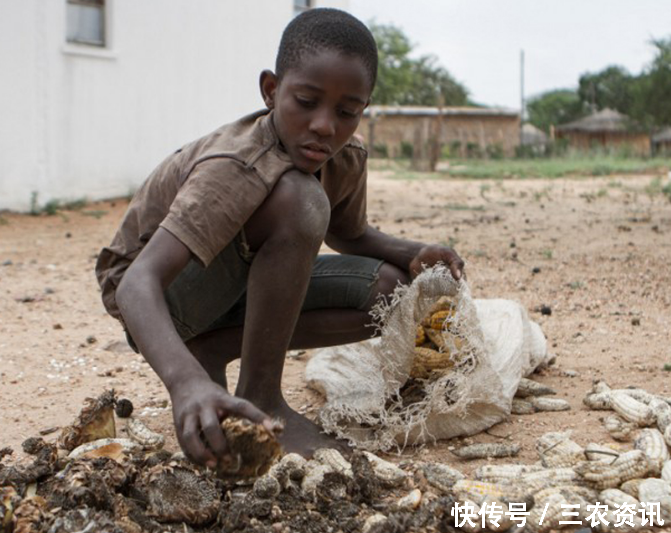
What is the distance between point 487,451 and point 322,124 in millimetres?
1088

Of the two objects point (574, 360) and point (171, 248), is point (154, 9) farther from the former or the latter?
point (171, 248)

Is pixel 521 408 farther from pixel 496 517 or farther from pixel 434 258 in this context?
pixel 496 517

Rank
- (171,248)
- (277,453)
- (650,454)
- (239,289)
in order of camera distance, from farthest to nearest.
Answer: (239,289) → (650,454) → (171,248) → (277,453)

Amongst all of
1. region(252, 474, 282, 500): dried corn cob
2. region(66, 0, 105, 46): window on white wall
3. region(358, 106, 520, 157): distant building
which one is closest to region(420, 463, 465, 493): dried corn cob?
region(252, 474, 282, 500): dried corn cob

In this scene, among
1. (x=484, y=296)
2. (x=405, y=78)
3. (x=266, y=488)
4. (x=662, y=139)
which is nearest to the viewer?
(x=266, y=488)

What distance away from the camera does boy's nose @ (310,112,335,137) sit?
228 centimetres

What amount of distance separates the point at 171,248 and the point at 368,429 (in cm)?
103

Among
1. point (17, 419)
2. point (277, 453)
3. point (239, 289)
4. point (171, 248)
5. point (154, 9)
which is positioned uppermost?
point (154, 9)

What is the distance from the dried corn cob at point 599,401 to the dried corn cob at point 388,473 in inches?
34.8

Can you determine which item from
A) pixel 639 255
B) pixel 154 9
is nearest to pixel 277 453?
pixel 639 255

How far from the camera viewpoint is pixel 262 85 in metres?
2.47

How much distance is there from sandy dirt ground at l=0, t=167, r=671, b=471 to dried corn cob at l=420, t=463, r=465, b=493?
0.61ft

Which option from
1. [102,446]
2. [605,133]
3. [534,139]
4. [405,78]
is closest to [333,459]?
[102,446]

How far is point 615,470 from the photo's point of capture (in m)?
2.26
